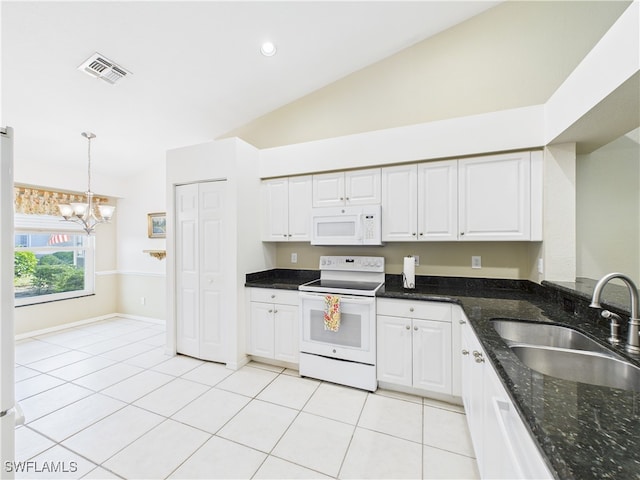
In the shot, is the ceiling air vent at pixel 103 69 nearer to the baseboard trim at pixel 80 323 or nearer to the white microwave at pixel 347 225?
the white microwave at pixel 347 225

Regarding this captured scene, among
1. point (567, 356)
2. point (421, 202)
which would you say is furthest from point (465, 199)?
point (567, 356)

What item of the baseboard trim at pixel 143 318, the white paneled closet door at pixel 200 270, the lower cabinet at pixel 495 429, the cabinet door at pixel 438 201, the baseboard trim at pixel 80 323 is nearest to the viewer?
the lower cabinet at pixel 495 429

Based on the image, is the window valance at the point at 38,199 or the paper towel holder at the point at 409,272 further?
the window valance at the point at 38,199

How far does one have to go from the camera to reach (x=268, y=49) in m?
2.68

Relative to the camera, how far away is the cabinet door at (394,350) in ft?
7.77

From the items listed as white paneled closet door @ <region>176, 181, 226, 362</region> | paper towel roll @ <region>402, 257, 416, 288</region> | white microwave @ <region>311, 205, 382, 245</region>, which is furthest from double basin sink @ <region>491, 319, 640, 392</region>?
white paneled closet door @ <region>176, 181, 226, 362</region>

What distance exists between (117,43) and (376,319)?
3347mm

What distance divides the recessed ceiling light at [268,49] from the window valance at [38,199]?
3.70m

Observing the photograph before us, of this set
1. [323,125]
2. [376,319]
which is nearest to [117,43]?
[323,125]

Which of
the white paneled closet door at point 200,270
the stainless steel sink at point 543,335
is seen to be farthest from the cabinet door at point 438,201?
the white paneled closet door at point 200,270

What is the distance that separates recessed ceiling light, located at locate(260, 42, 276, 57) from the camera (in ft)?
8.66

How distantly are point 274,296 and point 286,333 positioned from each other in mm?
409

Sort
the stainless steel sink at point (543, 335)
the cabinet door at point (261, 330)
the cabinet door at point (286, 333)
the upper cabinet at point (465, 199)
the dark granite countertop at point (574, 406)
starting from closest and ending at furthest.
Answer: the dark granite countertop at point (574, 406) → the stainless steel sink at point (543, 335) → the upper cabinet at point (465, 199) → the cabinet door at point (286, 333) → the cabinet door at point (261, 330)

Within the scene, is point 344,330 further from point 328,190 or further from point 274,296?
point 328,190
